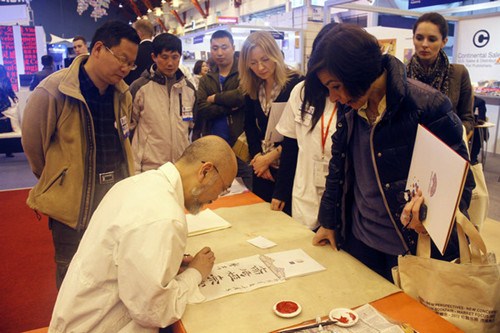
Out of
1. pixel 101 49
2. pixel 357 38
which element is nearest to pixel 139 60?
pixel 101 49

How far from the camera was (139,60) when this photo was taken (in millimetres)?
3355

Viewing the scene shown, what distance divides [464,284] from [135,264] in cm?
82

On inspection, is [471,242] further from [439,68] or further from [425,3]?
[425,3]

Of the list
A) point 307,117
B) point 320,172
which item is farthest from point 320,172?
point 307,117

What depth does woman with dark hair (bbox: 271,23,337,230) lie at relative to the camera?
1891 millimetres

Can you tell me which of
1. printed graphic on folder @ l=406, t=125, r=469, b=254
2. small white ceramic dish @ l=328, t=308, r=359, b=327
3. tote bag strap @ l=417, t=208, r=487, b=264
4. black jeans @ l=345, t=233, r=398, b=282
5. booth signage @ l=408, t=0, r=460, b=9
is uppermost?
booth signage @ l=408, t=0, r=460, b=9

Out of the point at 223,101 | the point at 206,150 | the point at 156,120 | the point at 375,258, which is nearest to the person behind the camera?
the point at 206,150

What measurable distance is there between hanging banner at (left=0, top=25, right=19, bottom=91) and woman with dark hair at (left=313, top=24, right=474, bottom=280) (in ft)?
25.2

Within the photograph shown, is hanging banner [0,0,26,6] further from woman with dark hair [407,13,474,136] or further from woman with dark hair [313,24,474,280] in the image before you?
woman with dark hair [313,24,474,280]

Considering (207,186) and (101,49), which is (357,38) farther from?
(101,49)

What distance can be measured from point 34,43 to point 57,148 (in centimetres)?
694

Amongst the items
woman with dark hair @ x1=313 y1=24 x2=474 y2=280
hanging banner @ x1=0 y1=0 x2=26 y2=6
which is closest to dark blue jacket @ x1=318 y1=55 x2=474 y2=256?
woman with dark hair @ x1=313 y1=24 x2=474 y2=280

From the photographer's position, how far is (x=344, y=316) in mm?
1091

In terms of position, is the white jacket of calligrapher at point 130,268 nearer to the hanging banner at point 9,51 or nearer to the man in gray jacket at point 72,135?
the man in gray jacket at point 72,135
